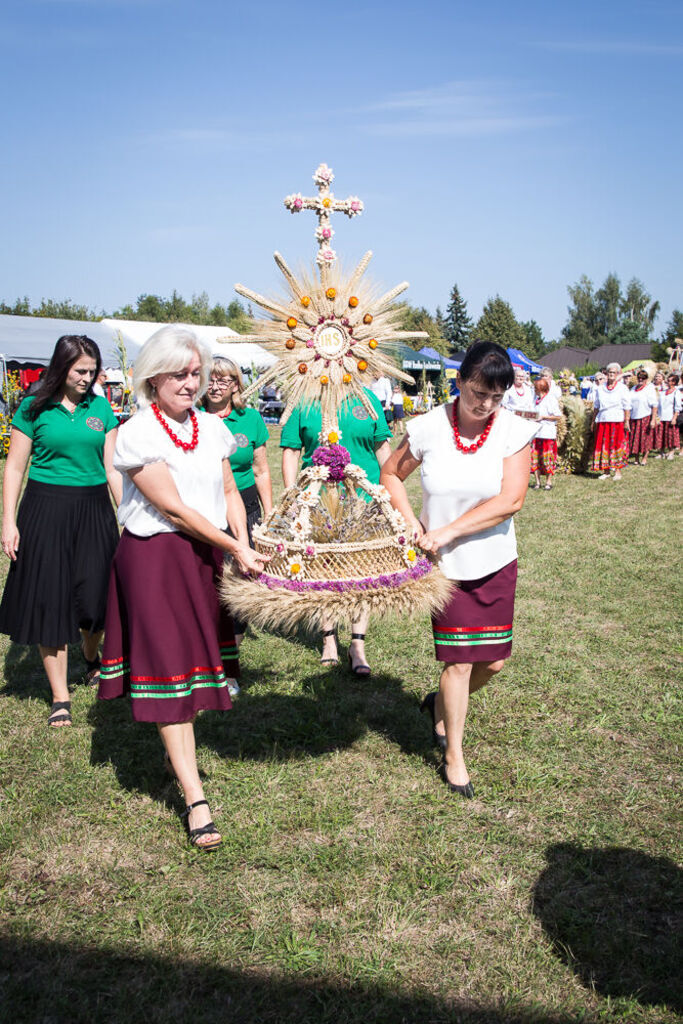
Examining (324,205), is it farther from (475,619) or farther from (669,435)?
(669,435)

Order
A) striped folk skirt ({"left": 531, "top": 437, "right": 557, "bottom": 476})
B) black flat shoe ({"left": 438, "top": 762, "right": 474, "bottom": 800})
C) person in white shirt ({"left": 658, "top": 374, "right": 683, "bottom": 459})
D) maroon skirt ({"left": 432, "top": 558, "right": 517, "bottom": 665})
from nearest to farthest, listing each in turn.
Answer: maroon skirt ({"left": 432, "top": 558, "right": 517, "bottom": 665})
black flat shoe ({"left": 438, "top": 762, "right": 474, "bottom": 800})
striped folk skirt ({"left": 531, "top": 437, "right": 557, "bottom": 476})
person in white shirt ({"left": 658, "top": 374, "right": 683, "bottom": 459})

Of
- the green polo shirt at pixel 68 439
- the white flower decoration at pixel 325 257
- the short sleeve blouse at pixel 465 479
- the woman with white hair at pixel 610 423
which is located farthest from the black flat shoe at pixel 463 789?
the woman with white hair at pixel 610 423

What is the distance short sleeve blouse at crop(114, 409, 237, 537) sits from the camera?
305 centimetres

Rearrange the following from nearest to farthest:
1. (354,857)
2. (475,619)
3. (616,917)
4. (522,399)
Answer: (616,917) < (354,857) < (475,619) < (522,399)

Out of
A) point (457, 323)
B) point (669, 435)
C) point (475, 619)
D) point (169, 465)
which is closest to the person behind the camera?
point (169, 465)

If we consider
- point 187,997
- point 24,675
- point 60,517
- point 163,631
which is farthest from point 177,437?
point 24,675

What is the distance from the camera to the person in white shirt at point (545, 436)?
13.2 meters

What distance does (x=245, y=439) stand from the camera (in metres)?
5.00

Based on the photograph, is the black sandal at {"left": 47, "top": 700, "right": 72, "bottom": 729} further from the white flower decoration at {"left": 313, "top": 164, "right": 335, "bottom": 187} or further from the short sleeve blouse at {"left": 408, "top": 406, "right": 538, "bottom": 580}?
the white flower decoration at {"left": 313, "top": 164, "right": 335, "bottom": 187}

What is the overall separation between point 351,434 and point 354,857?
235 centimetres

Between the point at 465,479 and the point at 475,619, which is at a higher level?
the point at 465,479

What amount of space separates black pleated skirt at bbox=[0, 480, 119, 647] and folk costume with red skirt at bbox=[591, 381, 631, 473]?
11339 millimetres

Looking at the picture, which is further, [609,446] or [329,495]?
[609,446]

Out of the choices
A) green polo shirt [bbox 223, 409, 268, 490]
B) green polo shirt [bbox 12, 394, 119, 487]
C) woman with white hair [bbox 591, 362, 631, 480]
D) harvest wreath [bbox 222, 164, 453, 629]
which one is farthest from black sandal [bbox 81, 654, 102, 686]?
woman with white hair [bbox 591, 362, 631, 480]
